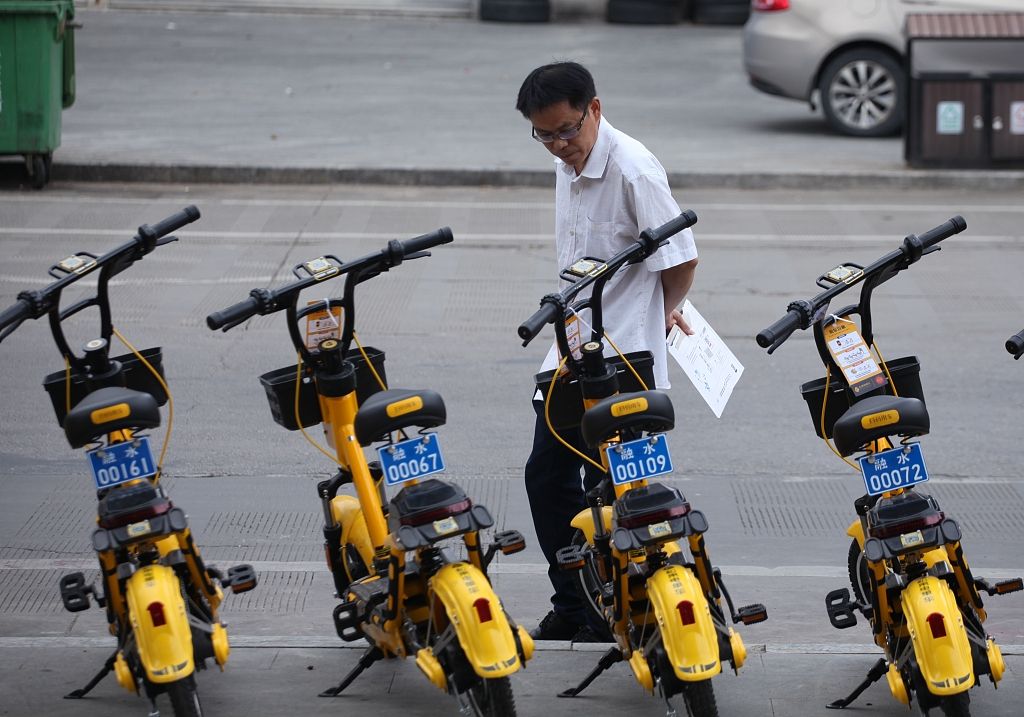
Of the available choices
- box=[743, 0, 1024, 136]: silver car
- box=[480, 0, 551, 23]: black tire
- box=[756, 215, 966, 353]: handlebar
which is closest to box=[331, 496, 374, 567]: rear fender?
box=[756, 215, 966, 353]: handlebar

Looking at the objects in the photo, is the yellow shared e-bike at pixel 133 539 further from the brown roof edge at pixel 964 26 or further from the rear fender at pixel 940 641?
the brown roof edge at pixel 964 26

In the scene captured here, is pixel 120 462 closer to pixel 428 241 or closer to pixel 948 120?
pixel 428 241

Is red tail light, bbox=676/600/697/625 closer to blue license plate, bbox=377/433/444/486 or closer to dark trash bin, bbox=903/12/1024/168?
blue license plate, bbox=377/433/444/486

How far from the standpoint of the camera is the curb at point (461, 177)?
568 inches

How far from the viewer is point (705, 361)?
4.68 meters

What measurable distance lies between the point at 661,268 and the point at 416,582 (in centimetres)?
125

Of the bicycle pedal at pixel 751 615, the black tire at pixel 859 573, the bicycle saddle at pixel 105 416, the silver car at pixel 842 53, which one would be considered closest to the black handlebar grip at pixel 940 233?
the black tire at pixel 859 573

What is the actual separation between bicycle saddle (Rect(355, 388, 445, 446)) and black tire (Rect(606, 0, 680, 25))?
22.9m

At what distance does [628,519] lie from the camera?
407 centimetres

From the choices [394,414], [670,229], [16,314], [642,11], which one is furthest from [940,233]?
[642,11]

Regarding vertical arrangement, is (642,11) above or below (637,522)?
above

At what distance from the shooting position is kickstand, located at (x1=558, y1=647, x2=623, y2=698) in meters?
4.38

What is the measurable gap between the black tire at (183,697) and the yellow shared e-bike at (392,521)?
1.95 ft

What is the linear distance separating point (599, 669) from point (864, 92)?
524 inches
